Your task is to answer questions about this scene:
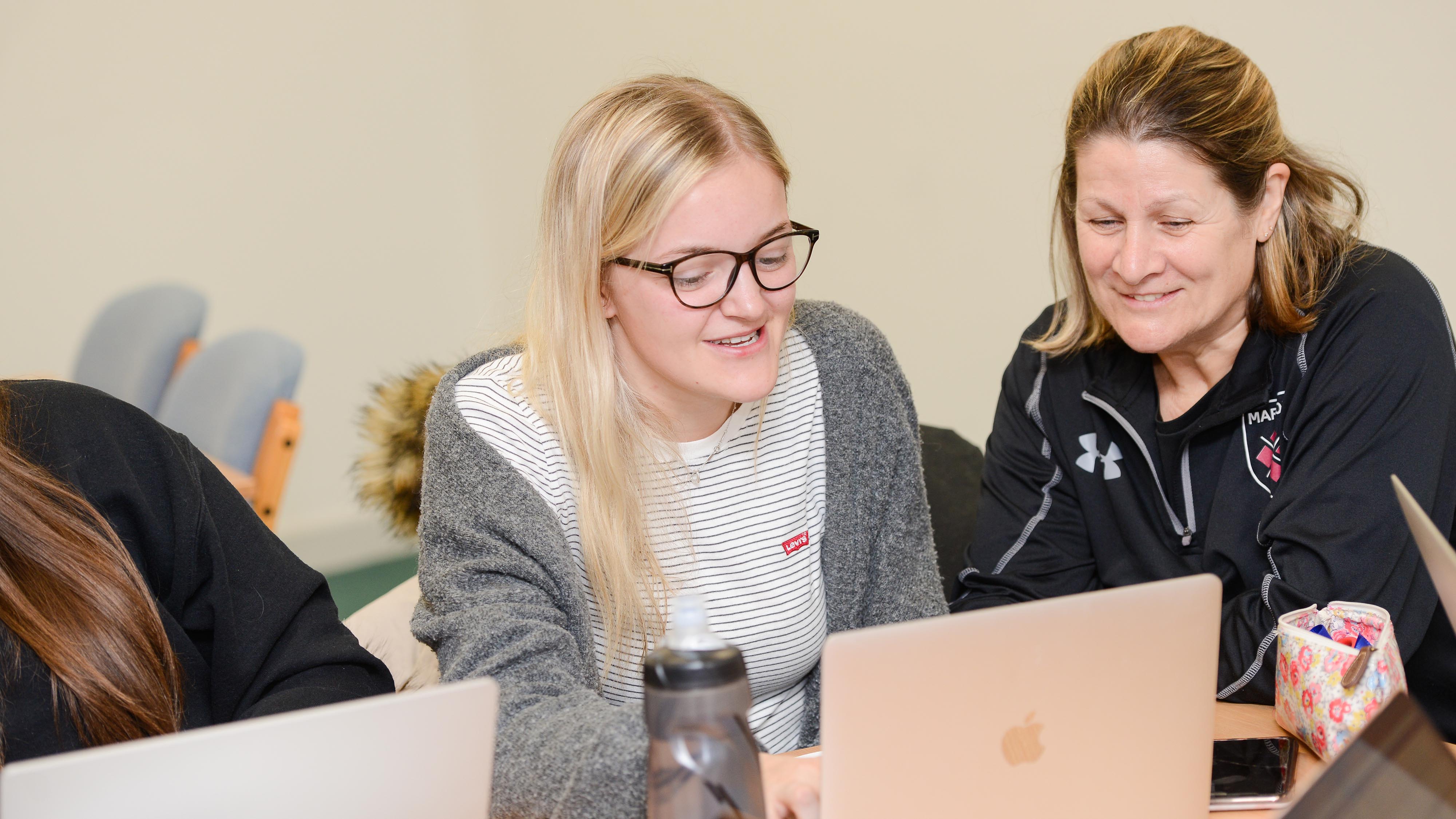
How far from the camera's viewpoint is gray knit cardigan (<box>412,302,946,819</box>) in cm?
96

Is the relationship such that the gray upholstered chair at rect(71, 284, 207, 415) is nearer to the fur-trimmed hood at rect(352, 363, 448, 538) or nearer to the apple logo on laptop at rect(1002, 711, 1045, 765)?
the fur-trimmed hood at rect(352, 363, 448, 538)

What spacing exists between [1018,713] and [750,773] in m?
0.19

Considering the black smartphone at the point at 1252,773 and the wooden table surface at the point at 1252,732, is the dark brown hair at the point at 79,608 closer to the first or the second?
the wooden table surface at the point at 1252,732

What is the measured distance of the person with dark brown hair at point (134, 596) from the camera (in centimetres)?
101

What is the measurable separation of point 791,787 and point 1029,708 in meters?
0.21

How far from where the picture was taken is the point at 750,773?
0.80m

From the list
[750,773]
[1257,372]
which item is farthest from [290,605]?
[1257,372]

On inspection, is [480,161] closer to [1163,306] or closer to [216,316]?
[216,316]

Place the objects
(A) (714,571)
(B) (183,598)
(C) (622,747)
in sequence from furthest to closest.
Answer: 1. (A) (714,571)
2. (B) (183,598)
3. (C) (622,747)

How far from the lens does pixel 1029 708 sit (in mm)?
799

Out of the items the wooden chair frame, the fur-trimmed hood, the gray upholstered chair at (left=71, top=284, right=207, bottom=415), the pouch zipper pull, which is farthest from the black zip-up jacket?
the gray upholstered chair at (left=71, top=284, right=207, bottom=415)

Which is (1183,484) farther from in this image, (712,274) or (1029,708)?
(1029,708)

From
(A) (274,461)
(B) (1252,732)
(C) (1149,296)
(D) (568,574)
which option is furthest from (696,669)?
(A) (274,461)

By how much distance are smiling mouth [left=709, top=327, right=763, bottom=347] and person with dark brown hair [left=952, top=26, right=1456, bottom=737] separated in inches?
19.5
